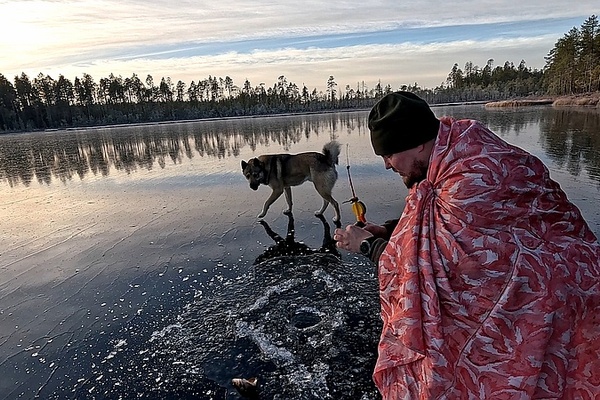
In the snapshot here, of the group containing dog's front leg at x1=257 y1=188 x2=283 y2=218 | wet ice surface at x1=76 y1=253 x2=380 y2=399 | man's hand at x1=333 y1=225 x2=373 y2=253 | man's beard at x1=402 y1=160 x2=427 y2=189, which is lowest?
wet ice surface at x1=76 y1=253 x2=380 y2=399

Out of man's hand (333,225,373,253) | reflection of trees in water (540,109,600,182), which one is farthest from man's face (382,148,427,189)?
reflection of trees in water (540,109,600,182)

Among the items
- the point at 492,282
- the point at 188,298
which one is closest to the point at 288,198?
the point at 188,298

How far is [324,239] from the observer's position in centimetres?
762

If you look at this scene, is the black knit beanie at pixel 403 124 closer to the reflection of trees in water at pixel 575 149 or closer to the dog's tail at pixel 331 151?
the dog's tail at pixel 331 151

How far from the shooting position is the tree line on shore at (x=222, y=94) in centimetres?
7394

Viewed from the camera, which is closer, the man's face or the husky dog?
the man's face

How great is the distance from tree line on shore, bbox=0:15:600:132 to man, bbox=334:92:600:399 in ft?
262

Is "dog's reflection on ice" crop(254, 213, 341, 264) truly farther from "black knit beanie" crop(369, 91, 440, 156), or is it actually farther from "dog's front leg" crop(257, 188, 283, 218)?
"black knit beanie" crop(369, 91, 440, 156)

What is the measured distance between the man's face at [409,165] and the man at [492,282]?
5.4 inches

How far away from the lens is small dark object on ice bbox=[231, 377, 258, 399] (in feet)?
12.3

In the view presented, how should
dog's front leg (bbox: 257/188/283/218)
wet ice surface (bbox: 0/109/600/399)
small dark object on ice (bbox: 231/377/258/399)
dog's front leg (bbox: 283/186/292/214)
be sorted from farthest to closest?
dog's front leg (bbox: 283/186/292/214), dog's front leg (bbox: 257/188/283/218), wet ice surface (bbox: 0/109/600/399), small dark object on ice (bbox: 231/377/258/399)

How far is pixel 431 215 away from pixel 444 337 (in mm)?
518

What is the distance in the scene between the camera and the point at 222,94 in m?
132

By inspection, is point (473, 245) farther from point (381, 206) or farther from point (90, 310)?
point (381, 206)
